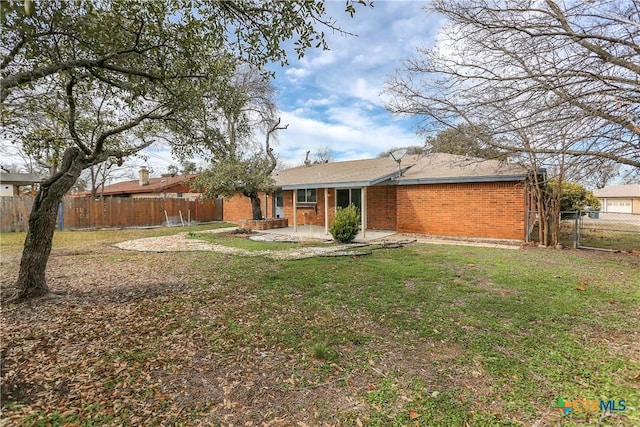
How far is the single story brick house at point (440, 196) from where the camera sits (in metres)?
11.1

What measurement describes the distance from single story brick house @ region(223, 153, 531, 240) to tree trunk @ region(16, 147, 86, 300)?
30.1 feet

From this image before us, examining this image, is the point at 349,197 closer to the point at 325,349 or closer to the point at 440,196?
the point at 440,196

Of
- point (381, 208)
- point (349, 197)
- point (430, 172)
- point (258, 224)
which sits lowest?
point (258, 224)

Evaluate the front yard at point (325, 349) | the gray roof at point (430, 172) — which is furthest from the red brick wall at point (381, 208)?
the front yard at point (325, 349)

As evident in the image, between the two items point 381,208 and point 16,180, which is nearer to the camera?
point 381,208

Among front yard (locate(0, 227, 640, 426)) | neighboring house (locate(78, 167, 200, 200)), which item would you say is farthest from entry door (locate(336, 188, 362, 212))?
neighboring house (locate(78, 167, 200, 200))

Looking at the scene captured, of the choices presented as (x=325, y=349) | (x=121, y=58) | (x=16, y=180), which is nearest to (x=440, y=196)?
(x=325, y=349)

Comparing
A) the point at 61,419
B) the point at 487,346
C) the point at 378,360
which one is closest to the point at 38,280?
the point at 61,419

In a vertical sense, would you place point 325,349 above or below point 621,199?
below

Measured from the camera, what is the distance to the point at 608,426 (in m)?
2.33

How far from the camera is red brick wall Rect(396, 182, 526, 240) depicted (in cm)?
1116

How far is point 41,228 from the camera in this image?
484 cm

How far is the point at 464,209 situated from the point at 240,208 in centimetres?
1520

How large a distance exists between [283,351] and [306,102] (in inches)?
513
